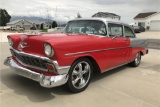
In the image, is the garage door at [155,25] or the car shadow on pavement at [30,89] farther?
the garage door at [155,25]

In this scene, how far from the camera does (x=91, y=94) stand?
3750 mm

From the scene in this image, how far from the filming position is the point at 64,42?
3412 mm

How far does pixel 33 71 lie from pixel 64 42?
0.81m

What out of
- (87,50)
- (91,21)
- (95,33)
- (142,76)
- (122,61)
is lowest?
(142,76)

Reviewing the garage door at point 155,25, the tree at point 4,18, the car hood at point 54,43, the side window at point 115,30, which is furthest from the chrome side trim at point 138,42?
the tree at point 4,18

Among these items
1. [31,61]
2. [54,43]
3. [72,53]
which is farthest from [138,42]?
[31,61]

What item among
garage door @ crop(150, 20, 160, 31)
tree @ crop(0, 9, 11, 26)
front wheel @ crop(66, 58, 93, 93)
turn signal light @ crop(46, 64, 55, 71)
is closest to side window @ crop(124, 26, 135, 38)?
front wheel @ crop(66, 58, 93, 93)

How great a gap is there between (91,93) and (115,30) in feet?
6.58

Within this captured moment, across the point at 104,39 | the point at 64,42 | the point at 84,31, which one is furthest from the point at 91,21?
the point at 64,42

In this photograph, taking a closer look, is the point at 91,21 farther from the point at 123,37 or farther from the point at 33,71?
the point at 33,71

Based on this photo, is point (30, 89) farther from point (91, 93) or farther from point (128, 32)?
point (128, 32)

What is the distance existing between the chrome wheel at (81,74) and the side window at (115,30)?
1.23m

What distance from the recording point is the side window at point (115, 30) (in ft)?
15.7

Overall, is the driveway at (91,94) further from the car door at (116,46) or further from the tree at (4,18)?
the tree at (4,18)
